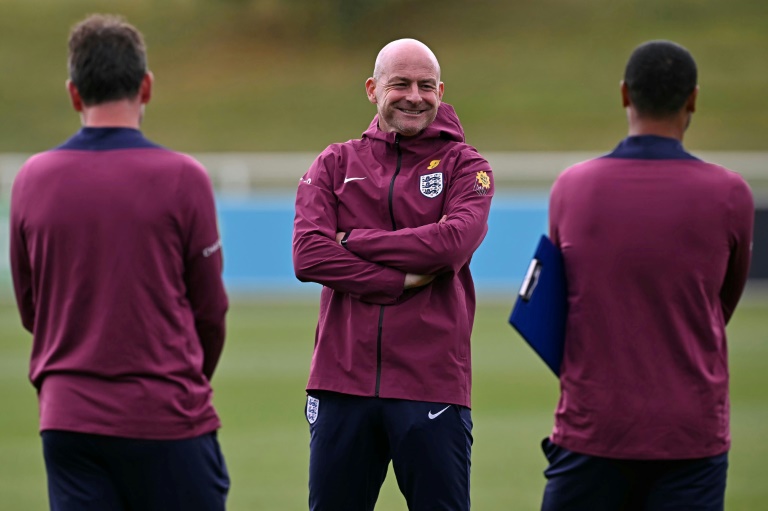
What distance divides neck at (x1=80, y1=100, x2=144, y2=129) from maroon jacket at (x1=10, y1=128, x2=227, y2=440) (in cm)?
2

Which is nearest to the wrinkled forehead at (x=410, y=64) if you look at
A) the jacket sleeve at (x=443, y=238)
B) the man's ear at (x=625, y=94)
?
the jacket sleeve at (x=443, y=238)

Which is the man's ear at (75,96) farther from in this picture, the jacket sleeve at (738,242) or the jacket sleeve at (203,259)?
the jacket sleeve at (738,242)

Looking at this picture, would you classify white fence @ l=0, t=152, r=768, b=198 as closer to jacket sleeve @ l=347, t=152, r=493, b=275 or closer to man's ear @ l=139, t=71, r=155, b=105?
jacket sleeve @ l=347, t=152, r=493, b=275

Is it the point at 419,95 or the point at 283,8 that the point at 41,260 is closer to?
the point at 419,95

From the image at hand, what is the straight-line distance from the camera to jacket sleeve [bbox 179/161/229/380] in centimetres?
345

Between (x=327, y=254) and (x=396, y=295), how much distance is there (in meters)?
0.27

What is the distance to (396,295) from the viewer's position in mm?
4137

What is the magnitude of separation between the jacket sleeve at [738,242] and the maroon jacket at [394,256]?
0.86 metres

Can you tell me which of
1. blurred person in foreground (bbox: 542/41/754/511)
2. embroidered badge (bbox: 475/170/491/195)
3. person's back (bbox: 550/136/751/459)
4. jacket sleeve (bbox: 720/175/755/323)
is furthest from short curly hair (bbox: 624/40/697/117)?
embroidered badge (bbox: 475/170/491/195)

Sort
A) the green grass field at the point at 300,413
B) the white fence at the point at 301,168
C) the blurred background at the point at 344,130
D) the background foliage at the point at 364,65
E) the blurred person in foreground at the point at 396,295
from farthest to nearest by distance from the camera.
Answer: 1. the background foliage at the point at 364,65
2. the white fence at the point at 301,168
3. the blurred background at the point at 344,130
4. the green grass field at the point at 300,413
5. the blurred person in foreground at the point at 396,295

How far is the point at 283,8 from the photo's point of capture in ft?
119

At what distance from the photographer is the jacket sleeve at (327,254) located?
13.6 ft

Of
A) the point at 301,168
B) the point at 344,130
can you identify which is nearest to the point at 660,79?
the point at 301,168

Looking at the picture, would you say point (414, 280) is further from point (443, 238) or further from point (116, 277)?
point (116, 277)
